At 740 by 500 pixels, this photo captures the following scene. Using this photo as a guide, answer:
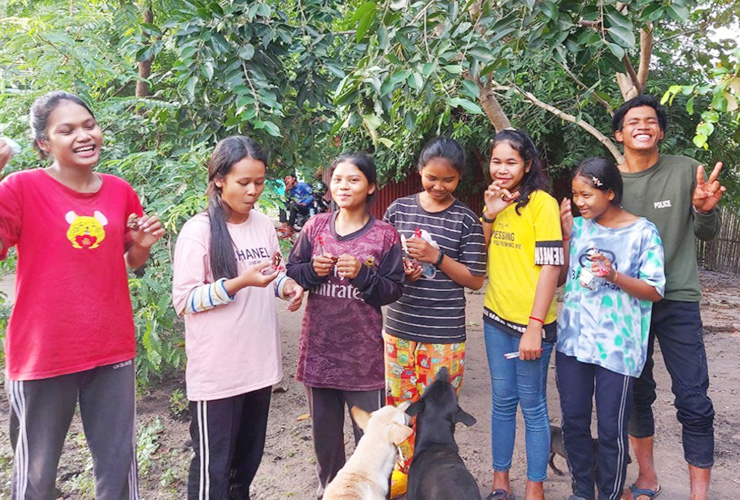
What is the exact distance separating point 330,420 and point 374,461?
1.59ft

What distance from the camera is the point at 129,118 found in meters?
3.51

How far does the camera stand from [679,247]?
266 centimetres

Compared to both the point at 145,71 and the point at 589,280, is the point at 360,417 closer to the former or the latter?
the point at 589,280

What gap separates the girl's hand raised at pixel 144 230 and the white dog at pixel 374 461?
1216 millimetres

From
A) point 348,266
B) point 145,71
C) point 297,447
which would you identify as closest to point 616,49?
point 348,266

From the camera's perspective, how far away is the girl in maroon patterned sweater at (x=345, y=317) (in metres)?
2.47

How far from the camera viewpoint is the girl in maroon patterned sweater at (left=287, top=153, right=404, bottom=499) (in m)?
2.47

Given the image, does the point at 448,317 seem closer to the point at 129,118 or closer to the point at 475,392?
the point at 475,392

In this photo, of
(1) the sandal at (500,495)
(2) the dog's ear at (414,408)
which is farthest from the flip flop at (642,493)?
(2) the dog's ear at (414,408)

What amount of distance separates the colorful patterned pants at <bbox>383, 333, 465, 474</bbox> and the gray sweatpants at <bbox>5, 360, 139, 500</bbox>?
124cm

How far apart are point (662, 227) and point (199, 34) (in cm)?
257

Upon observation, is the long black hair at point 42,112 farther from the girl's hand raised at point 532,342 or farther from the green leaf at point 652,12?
the green leaf at point 652,12

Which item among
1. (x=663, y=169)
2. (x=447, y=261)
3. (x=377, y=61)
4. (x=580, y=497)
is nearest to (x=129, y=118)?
(x=377, y=61)

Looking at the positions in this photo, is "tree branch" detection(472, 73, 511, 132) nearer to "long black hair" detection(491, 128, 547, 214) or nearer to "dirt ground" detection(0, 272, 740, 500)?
"long black hair" detection(491, 128, 547, 214)
